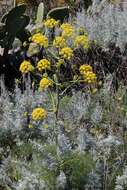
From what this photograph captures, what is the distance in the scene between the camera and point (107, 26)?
19.4 ft

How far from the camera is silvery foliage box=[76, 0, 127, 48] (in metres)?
5.73

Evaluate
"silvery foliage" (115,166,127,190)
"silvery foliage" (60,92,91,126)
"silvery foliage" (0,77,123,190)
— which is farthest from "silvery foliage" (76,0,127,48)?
"silvery foliage" (115,166,127,190)

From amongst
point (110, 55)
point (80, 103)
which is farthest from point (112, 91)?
point (110, 55)

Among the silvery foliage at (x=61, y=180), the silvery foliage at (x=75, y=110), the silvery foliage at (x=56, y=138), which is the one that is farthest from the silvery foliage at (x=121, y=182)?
the silvery foliage at (x=75, y=110)

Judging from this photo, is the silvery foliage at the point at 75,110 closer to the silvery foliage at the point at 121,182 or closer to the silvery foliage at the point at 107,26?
the silvery foliage at the point at 121,182

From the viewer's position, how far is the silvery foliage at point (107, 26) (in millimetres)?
5727

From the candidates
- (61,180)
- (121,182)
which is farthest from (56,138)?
(121,182)

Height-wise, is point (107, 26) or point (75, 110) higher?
point (107, 26)

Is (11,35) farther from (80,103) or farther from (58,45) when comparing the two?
(58,45)

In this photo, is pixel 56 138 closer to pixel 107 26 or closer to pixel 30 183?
pixel 30 183

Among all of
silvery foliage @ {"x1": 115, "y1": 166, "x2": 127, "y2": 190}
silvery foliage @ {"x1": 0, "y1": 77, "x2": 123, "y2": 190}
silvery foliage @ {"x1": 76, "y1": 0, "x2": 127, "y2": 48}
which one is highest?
silvery foliage @ {"x1": 76, "y1": 0, "x2": 127, "y2": 48}

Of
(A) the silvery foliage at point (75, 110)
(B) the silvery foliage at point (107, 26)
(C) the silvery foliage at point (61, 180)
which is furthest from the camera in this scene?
(B) the silvery foliage at point (107, 26)

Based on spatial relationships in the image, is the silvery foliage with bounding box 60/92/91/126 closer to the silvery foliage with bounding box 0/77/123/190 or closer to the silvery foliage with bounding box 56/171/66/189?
the silvery foliage with bounding box 0/77/123/190

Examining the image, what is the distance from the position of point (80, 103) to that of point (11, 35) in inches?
56.1
